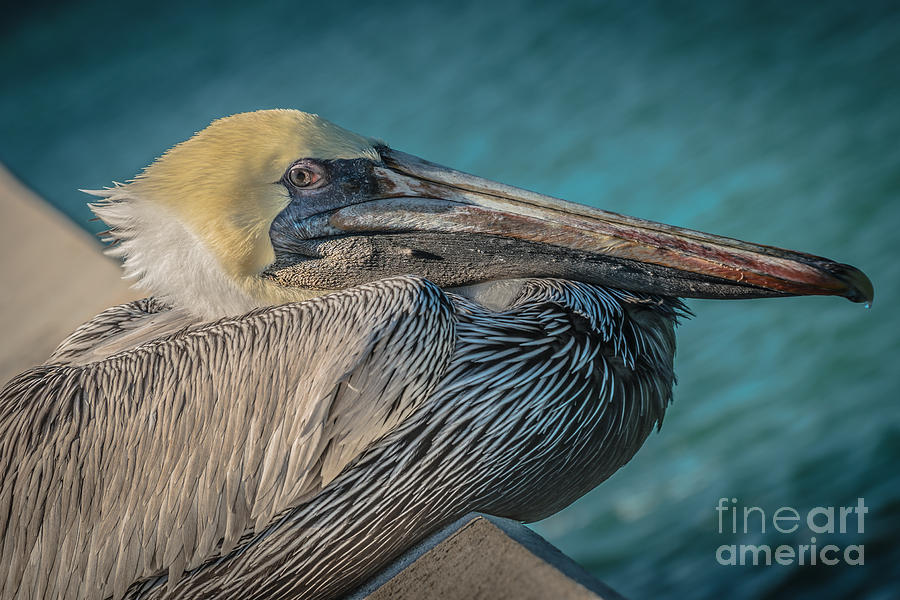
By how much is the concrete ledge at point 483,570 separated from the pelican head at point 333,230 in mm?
634

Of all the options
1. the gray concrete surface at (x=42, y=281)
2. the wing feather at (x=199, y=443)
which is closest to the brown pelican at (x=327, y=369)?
the wing feather at (x=199, y=443)

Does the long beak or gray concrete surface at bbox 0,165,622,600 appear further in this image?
the long beak

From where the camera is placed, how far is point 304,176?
77.5 inches

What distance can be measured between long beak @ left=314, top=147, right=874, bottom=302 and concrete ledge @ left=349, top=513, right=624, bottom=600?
2.11 feet

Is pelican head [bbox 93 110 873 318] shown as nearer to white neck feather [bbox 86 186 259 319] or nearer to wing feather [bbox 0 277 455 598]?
white neck feather [bbox 86 186 259 319]

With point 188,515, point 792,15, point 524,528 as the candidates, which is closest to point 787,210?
point 792,15

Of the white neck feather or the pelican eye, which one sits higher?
the pelican eye

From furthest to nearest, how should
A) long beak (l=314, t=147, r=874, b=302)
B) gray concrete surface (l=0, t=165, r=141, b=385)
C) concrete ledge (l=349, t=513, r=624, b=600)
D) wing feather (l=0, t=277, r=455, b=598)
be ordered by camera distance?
gray concrete surface (l=0, t=165, r=141, b=385) < long beak (l=314, t=147, r=874, b=302) < wing feather (l=0, t=277, r=455, b=598) < concrete ledge (l=349, t=513, r=624, b=600)

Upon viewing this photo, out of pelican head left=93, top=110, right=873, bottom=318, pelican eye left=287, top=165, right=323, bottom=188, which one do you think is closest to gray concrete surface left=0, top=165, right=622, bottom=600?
pelican head left=93, top=110, right=873, bottom=318

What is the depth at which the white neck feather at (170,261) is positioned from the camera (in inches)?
75.3

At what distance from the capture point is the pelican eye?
6.43ft

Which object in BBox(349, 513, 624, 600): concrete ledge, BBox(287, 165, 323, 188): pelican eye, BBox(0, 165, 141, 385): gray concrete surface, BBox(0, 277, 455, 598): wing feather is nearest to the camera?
BBox(349, 513, 624, 600): concrete ledge

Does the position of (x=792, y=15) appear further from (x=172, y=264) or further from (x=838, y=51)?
(x=172, y=264)

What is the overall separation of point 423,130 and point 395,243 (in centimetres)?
709
